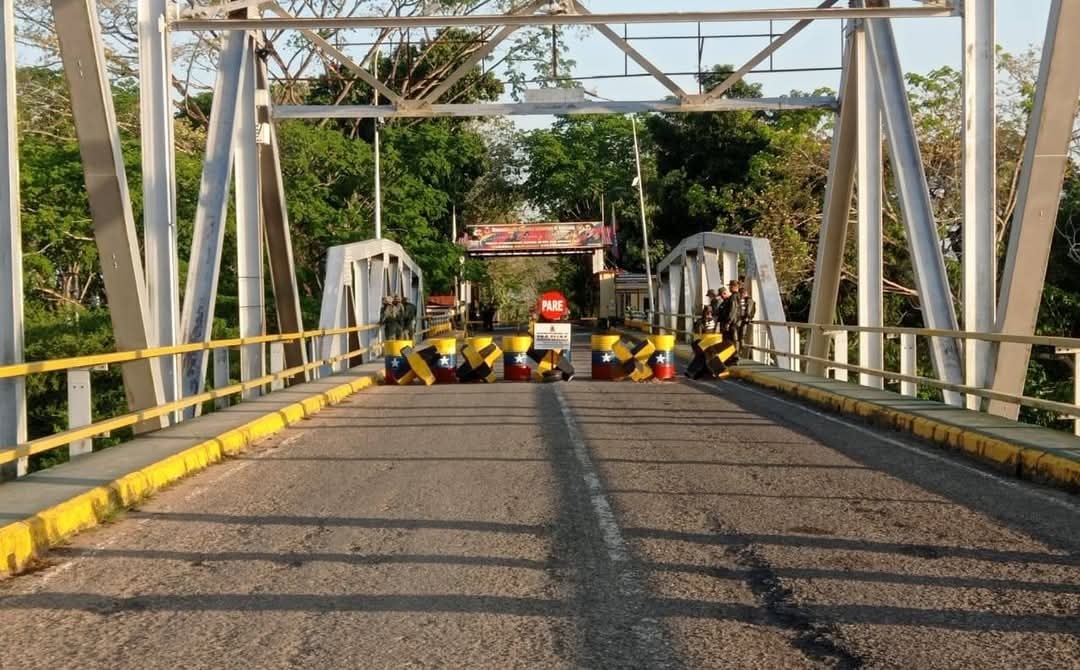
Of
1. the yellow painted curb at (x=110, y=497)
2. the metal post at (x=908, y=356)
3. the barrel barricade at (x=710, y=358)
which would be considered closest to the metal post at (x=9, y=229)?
the yellow painted curb at (x=110, y=497)

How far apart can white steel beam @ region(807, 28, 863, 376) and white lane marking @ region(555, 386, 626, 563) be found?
8487 millimetres

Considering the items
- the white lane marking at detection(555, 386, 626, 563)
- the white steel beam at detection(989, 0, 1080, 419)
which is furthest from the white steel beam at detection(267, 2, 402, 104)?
the white steel beam at detection(989, 0, 1080, 419)

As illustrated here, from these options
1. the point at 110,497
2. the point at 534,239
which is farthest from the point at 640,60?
the point at 534,239

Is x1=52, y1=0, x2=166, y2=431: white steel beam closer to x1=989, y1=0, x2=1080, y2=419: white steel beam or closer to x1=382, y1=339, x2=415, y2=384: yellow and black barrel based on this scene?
x1=989, y1=0, x2=1080, y2=419: white steel beam

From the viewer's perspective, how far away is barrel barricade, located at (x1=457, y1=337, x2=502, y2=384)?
24.0 m

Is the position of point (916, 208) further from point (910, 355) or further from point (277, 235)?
point (277, 235)

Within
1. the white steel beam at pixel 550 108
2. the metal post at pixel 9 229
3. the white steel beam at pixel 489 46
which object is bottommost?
the metal post at pixel 9 229

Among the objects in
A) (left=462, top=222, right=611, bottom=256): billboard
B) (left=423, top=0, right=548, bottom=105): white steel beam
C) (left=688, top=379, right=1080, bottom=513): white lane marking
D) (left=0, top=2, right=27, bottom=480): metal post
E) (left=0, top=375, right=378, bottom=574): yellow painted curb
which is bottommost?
(left=688, top=379, right=1080, bottom=513): white lane marking

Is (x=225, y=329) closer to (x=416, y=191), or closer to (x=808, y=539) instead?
(x=416, y=191)

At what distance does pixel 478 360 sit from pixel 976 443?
1311cm

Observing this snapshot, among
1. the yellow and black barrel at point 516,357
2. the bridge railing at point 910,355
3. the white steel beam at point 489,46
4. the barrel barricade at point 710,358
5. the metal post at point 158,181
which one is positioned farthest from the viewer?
the barrel barricade at point 710,358

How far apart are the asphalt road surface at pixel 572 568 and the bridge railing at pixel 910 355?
4.06 feet

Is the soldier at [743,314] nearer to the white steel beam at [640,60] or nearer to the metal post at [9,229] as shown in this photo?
the white steel beam at [640,60]

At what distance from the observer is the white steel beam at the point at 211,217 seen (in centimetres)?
1603
